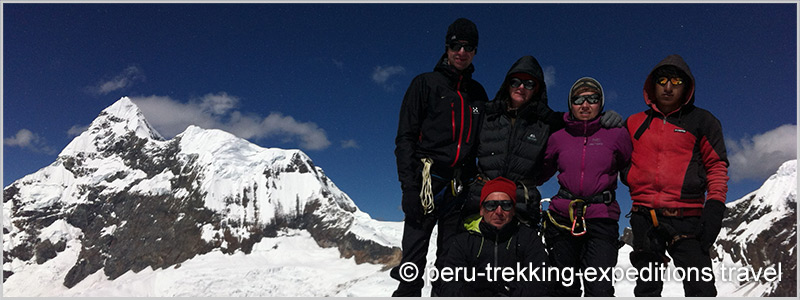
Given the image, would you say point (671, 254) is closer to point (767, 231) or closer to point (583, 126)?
point (583, 126)

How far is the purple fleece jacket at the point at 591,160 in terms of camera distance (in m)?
6.98

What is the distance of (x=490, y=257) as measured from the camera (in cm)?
716

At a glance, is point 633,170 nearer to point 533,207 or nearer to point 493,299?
point 533,207

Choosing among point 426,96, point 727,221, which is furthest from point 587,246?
point 727,221

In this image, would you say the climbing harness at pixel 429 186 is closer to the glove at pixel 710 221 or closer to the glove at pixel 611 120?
the glove at pixel 611 120

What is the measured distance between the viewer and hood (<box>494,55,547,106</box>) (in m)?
7.24

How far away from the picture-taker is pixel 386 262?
199 meters

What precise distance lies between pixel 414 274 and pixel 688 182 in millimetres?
3740

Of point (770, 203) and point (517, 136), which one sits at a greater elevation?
point (770, 203)

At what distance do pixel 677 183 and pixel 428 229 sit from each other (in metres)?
3.28

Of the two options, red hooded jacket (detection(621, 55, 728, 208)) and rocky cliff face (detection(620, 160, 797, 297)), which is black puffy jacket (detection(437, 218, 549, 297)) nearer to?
red hooded jacket (detection(621, 55, 728, 208))

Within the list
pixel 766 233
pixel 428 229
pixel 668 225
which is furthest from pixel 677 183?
pixel 766 233

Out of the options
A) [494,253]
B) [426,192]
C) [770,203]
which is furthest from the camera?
[770,203]

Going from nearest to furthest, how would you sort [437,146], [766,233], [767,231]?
1. [437,146]
2. [766,233]
3. [767,231]
